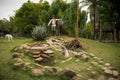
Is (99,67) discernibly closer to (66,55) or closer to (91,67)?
(91,67)

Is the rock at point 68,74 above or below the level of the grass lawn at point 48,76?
below

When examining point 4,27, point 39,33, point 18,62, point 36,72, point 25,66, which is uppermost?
point 4,27

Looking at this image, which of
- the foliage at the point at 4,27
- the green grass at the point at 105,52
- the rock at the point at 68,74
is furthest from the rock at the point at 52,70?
the foliage at the point at 4,27

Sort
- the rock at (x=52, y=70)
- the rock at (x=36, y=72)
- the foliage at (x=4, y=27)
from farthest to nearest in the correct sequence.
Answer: the foliage at (x=4, y=27), the rock at (x=52, y=70), the rock at (x=36, y=72)

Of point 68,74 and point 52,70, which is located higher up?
point 52,70

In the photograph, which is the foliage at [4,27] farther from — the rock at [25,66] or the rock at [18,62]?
the rock at [25,66]

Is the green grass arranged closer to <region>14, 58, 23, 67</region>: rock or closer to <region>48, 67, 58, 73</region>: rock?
<region>48, 67, 58, 73</region>: rock

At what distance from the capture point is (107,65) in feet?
44.5

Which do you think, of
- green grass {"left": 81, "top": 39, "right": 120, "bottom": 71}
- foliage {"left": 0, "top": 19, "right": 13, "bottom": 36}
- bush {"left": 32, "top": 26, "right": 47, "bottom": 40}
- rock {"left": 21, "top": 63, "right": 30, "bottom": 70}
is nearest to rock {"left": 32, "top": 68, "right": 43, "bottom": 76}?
rock {"left": 21, "top": 63, "right": 30, "bottom": 70}

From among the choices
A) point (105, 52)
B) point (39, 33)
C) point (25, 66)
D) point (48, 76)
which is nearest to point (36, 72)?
point (48, 76)

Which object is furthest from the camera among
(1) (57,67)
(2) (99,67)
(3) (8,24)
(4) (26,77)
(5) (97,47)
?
(3) (8,24)

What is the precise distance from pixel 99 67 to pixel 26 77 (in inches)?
156

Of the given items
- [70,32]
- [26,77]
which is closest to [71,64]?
[26,77]

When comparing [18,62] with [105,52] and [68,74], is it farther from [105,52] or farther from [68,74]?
[105,52]
